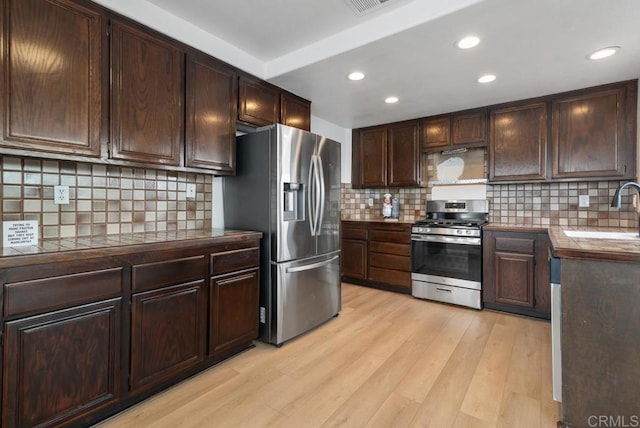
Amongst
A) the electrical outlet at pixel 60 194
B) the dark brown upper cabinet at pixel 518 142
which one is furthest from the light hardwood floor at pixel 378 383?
the dark brown upper cabinet at pixel 518 142

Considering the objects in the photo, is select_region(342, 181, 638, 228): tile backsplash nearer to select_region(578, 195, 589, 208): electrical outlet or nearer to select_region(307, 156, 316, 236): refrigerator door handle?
select_region(578, 195, 589, 208): electrical outlet

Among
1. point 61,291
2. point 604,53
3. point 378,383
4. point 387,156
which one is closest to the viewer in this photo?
point 61,291

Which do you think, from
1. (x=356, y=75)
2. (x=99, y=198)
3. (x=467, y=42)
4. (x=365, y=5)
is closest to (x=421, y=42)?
(x=467, y=42)

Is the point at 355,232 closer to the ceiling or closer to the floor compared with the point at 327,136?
closer to the floor

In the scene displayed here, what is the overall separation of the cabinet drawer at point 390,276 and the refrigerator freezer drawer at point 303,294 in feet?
3.53

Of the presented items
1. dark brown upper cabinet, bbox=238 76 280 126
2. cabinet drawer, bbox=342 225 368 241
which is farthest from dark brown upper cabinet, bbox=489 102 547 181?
dark brown upper cabinet, bbox=238 76 280 126

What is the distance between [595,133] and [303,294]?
10.3 feet

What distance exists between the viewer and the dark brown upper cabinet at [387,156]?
12.9ft

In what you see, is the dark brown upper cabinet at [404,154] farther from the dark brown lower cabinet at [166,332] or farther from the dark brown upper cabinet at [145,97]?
the dark brown lower cabinet at [166,332]

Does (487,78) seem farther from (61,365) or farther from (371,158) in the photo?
(61,365)

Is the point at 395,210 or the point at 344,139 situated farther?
the point at 344,139

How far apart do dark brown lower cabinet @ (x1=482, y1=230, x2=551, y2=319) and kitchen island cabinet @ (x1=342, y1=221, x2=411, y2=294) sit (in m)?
0.86

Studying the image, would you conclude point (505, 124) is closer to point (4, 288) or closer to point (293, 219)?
point (293, 219)

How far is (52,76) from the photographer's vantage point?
156 centimetres
